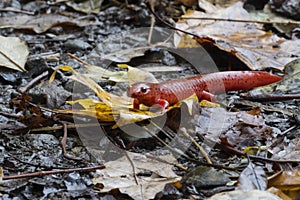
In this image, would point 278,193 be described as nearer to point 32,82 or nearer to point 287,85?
point 287,85

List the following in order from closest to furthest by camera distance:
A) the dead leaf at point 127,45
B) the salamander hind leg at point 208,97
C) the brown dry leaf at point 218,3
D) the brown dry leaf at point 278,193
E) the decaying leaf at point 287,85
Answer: the brown dry leaf at point 278,193
the salamander hind leg at point 208,97
the decaying leaf at point 287,85
the dead leaf at point 127,45
the brown dry leaf at point 218,3

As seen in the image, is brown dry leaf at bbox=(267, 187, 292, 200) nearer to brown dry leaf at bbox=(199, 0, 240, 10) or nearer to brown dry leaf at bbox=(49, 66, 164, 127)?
brown dry leaf at bbox=(49, 66, 164, 127)

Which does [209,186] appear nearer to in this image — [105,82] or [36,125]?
[36,125]

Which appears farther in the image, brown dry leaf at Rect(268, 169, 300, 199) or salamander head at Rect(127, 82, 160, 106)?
salamander head at Rect(127, 82, 160, 106)

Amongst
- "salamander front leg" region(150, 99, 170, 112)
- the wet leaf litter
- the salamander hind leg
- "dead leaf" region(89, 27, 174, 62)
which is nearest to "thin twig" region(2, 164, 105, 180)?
the wet leaf litter

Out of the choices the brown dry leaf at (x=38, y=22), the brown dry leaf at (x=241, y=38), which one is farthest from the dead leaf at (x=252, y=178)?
the brown dry leaf at (x=38, y=22)

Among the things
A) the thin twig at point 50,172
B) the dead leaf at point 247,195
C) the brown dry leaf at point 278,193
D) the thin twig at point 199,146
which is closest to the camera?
the dead leaf at point 247,195

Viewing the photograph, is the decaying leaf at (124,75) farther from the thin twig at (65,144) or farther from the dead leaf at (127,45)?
the thin twig at (65,144)

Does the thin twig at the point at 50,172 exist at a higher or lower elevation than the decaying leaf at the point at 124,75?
lower
